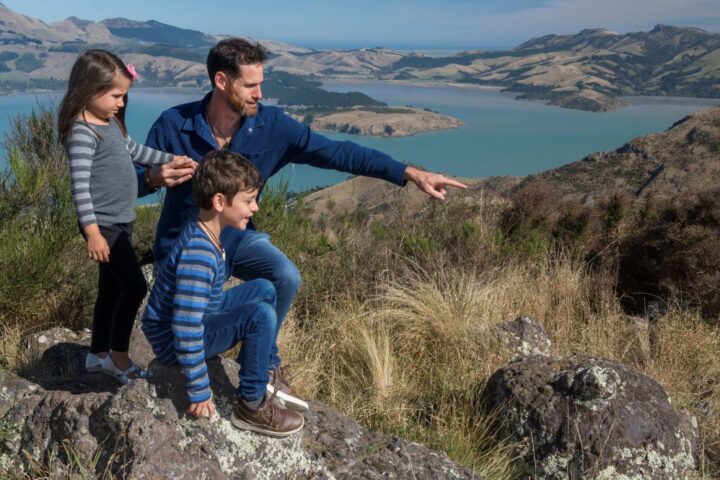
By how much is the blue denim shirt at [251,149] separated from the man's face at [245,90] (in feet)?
0.24

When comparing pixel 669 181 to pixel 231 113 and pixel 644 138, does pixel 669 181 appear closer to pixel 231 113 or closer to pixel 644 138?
pixel 644 138

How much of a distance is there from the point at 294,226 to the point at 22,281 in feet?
8.94

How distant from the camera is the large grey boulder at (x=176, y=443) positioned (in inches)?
72.7

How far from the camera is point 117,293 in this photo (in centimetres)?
288

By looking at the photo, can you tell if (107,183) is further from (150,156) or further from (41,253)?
(41,253)

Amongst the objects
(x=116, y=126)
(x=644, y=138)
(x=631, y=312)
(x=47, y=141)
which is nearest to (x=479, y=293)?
(x=631, y=312)

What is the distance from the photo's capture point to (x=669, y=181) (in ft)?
118

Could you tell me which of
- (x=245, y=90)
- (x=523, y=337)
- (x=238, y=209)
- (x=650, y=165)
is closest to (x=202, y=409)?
(x=238, y=209)

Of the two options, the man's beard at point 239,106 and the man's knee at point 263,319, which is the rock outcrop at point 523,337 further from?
the man's beard at point 239,106

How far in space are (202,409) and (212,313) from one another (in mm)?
356

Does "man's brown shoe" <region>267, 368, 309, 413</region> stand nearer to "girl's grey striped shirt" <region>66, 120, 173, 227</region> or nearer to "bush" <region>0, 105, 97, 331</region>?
"girl's grey striped shirt" <region>66, 120, 173, 227</region>

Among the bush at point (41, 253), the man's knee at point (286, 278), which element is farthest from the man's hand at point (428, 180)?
the bush at point (41, 253)

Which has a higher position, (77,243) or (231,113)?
(231,113)

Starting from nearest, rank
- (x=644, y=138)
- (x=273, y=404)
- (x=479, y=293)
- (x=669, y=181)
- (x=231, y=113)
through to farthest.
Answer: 1. (x=273, y=404)
2. (x=231, y=113)
3. (x=479, y=293)
4. (x=669, y=181)
5. (x=644, y=138)
